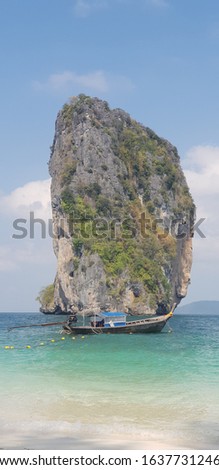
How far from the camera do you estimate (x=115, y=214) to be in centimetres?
7812

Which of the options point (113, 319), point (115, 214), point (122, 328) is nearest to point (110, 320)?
point (113, 319)

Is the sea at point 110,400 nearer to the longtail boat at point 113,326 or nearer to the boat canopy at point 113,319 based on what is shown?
the longtail boat at point 113,326

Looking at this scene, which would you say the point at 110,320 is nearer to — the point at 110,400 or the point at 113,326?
the point at 113,326

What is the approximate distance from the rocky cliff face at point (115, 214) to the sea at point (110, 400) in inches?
1758

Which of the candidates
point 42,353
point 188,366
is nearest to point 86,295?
point 42,353

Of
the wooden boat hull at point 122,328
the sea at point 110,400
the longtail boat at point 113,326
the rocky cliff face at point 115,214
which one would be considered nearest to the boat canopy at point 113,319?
the longtail boat at point 113,326

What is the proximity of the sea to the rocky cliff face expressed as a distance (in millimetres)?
44645

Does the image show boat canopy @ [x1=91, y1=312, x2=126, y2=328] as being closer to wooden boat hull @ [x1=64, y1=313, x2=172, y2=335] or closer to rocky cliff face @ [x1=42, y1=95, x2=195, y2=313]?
wooden boat hull @ [x1=64, y1=313, x2=172, y2=335]

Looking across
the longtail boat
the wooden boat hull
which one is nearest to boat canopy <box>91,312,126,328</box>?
the longtail boat

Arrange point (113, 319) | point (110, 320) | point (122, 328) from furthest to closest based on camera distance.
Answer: point (113, 319) → point (110, 320) → point (122, 328)

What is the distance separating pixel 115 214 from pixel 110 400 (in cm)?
6386

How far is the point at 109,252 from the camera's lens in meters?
74.1

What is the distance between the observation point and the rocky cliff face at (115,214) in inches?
2894

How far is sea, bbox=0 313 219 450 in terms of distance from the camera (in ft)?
34.1
